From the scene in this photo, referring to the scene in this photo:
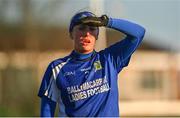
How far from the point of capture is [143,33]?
487cm

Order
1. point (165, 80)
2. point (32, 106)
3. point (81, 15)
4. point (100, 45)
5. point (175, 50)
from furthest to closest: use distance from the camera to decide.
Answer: point (165, 80) → point (175, 50) → point (100, 45) → point (32, 106) → point (81, 15)

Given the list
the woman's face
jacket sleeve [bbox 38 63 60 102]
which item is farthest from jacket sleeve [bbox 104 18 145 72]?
jacket sleeve [bbox 38 63 60 102]

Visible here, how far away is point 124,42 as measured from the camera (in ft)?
16.0

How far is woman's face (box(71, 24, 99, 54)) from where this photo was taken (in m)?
4.70

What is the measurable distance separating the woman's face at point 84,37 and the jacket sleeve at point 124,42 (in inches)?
4.7

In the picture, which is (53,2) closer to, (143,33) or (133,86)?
(133,86)

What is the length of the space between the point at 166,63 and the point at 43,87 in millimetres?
41196

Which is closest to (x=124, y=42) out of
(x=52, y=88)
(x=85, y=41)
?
(x=85, y=41)

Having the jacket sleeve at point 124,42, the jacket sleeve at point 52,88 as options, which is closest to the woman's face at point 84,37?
the jacket sleeve at point 124,42

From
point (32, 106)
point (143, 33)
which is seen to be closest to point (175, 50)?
point (32, 106)

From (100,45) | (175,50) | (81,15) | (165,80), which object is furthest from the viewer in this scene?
(165,80)

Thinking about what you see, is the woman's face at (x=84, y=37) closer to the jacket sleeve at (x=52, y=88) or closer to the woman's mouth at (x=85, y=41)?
the woman's mouth at (x=85, y=41)

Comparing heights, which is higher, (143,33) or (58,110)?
(143,33)

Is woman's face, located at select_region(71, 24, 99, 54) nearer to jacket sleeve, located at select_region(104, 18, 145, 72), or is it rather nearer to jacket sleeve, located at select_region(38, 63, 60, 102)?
jacket sleeve, located at select_region(104, 18, 145, 72)
